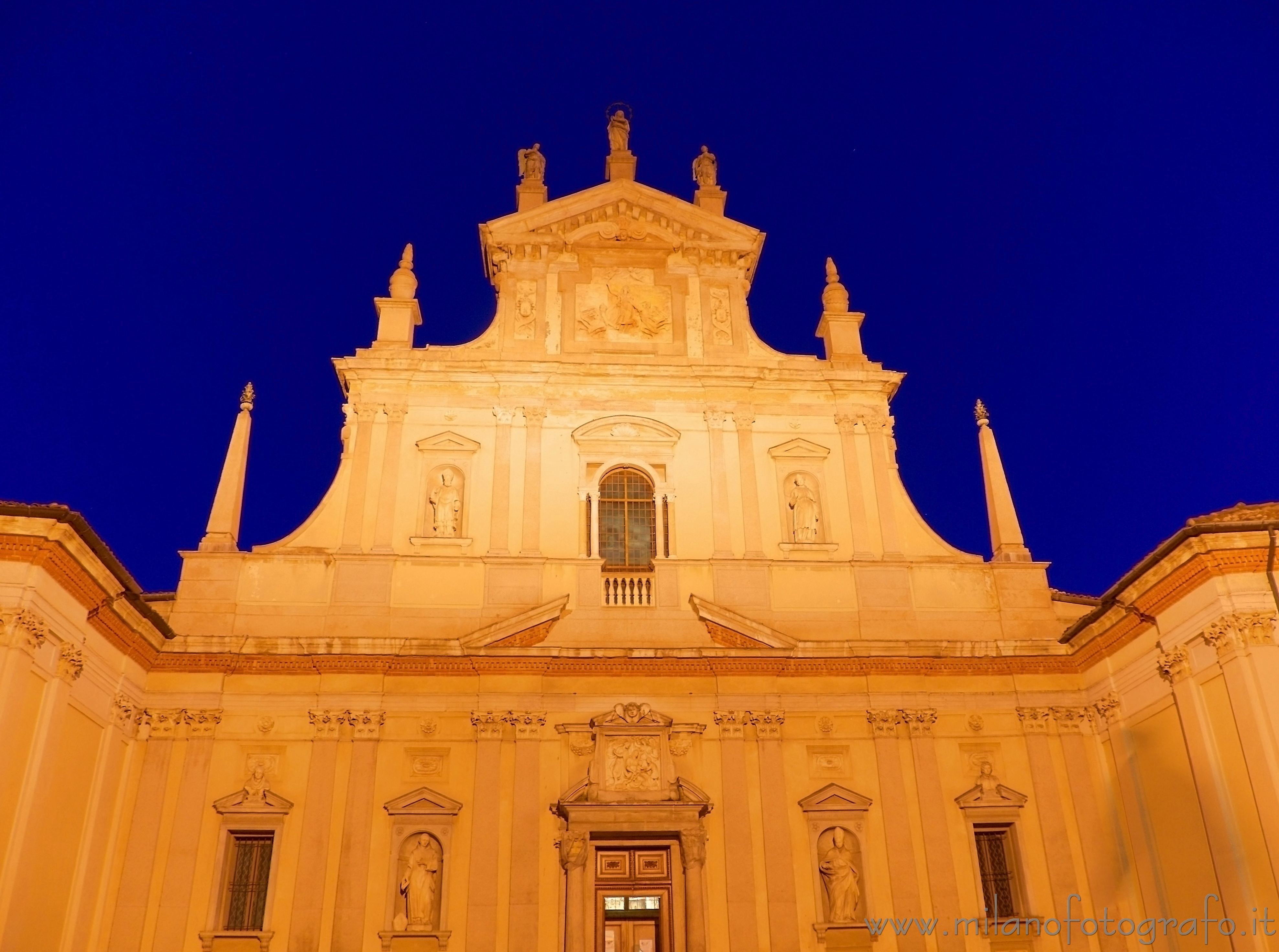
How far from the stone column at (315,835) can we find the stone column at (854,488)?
926 centimetres

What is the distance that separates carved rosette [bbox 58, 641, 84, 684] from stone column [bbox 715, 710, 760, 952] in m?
9.40

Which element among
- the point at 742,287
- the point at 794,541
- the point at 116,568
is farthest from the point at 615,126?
the point at 116,568

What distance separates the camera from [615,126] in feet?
73.8

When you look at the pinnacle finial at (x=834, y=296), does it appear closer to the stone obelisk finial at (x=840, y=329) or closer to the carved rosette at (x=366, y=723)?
the stone obelisk finial at (x=840, y=329)

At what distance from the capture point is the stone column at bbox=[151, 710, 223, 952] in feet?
50.0

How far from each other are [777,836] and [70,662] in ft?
34.6

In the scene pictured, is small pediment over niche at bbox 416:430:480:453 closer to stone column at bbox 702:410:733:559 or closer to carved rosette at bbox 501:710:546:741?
stone column at bbox 702:410:733:559

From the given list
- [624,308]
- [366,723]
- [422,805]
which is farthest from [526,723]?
[624,308]

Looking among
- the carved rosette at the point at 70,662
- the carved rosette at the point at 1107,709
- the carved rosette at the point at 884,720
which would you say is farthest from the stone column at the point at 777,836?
the carved rosette at the point at 70,662

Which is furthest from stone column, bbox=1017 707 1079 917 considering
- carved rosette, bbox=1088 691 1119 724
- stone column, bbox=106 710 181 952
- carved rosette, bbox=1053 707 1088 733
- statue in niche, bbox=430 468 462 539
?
stone column, bbox=106 710 181 952

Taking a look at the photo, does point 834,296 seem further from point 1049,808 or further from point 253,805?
point 253,805

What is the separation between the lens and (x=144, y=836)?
15805 mm

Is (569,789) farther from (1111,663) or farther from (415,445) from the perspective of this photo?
(1111,663)

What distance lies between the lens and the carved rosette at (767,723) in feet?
55.6
